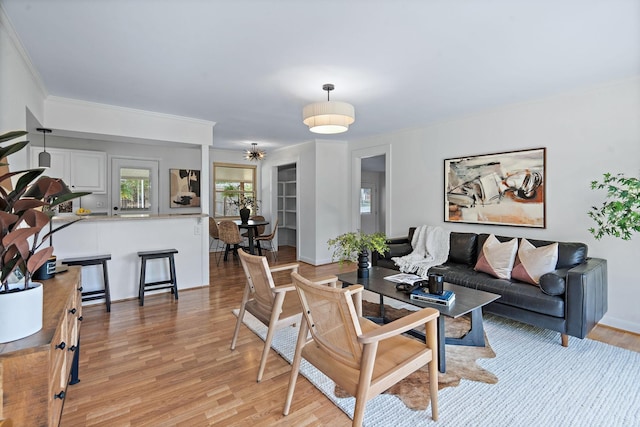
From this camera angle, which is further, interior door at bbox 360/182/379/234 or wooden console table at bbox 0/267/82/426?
interior door at bbox 360/182/379/234

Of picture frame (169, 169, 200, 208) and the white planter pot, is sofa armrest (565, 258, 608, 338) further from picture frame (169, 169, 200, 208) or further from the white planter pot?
picture frame (169, 169, 200, 208)

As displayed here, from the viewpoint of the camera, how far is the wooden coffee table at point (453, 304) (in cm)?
232

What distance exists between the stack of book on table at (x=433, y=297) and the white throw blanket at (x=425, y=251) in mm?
1248

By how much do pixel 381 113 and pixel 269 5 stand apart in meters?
2.53

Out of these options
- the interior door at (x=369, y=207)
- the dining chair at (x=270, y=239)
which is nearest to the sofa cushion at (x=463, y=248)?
the dining chair at (x=270, y=239)

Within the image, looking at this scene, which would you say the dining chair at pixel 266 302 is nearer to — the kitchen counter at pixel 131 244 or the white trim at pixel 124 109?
the kitchen counter at pixel 131 244

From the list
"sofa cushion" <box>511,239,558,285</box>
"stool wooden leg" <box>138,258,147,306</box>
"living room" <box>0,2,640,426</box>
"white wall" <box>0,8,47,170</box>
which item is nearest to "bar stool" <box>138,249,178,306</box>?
"stool wooden leg" <box>138,258,147,306</box>

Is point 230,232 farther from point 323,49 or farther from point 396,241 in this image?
point 323,49

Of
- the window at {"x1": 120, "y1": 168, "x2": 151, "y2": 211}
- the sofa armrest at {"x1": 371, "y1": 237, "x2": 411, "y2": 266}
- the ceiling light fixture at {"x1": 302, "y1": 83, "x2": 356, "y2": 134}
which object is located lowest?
the sofa armrest at {"x1": 371, "y1": 237, "x2": 411, "y2": 266}

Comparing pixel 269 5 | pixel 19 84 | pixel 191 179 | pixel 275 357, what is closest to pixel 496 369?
pixel 275 357

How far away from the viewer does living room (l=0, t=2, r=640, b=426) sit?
292 centimetres

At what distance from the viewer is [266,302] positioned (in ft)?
7.76

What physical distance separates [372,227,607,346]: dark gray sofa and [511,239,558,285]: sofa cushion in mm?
69

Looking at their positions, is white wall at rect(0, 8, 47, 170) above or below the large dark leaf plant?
above
